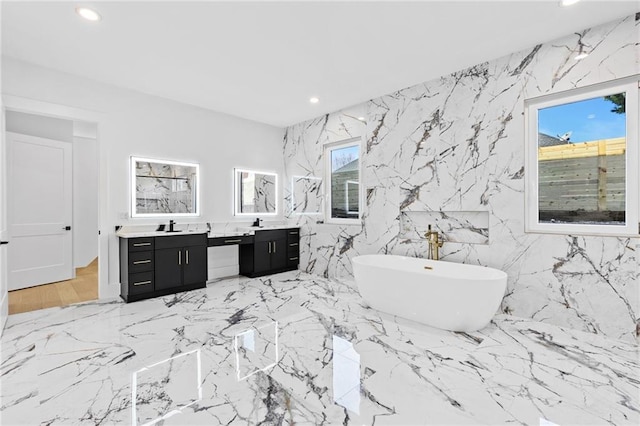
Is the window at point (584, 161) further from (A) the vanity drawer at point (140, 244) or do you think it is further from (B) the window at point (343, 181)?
(A) the vanity drawer at point (140, 244)

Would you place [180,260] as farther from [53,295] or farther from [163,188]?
[53,295]

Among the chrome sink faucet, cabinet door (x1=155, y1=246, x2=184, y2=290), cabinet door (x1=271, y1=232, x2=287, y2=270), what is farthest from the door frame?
the chrome sink faucet

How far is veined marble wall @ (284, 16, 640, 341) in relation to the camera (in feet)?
8.77

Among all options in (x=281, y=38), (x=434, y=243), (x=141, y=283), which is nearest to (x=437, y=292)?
(x=434, y=243)

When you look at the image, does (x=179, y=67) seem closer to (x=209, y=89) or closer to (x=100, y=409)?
(x=209, y=89)

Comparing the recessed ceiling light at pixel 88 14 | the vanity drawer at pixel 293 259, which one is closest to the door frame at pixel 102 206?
the recessed ceiling light at pixel 88 14

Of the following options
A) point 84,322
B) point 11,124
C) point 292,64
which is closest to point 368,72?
point 292,64

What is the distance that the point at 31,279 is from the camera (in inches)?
174

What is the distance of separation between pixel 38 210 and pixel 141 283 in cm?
232

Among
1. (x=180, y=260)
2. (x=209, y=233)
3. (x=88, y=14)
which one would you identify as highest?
(x=88, y=14)

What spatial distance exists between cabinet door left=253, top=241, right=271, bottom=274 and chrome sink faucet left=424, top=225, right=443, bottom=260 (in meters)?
2.63

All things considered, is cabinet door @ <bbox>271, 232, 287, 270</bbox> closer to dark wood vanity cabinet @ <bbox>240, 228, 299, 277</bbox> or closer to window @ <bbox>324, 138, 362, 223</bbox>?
dark wood vanity cabinet @ <bbox>240, 228, 299, 277</bbox>

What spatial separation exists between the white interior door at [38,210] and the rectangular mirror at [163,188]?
1.66 m

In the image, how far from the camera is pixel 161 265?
3936 mm
